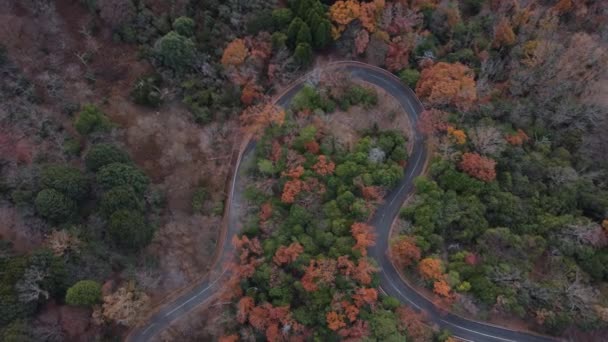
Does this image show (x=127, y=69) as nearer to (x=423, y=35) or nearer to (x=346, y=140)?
(x=346, y=140)

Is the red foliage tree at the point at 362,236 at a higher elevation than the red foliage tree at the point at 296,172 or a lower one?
lower

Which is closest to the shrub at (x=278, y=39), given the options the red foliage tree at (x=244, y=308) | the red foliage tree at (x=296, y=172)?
the red foliage tree at (x=296, y=172)

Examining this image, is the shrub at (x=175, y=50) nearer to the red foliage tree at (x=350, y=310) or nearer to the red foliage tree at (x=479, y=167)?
the red foliage tree at (x=350, y=310)

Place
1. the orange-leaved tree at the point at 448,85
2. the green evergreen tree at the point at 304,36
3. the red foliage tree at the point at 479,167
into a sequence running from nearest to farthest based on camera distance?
the red foliage tree at the point at 479,167, the orange-leaved tree at the point at 448,85, the green evergreen tree at the point at 304,36

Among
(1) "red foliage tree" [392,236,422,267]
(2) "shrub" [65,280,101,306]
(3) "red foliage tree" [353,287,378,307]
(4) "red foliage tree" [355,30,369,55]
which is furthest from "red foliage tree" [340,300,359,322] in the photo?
(4) "red foliage tree" [355,30,369,55]

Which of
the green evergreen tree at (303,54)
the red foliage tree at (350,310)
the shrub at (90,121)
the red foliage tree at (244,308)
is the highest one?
the green evergreen tree at (303,54)

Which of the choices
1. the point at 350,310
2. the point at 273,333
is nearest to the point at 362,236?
the point at 350,310

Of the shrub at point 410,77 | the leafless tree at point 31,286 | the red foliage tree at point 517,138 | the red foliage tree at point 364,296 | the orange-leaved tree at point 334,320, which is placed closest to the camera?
the leafless tree at point 31,286

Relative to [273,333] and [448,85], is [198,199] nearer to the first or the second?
[273,333]
